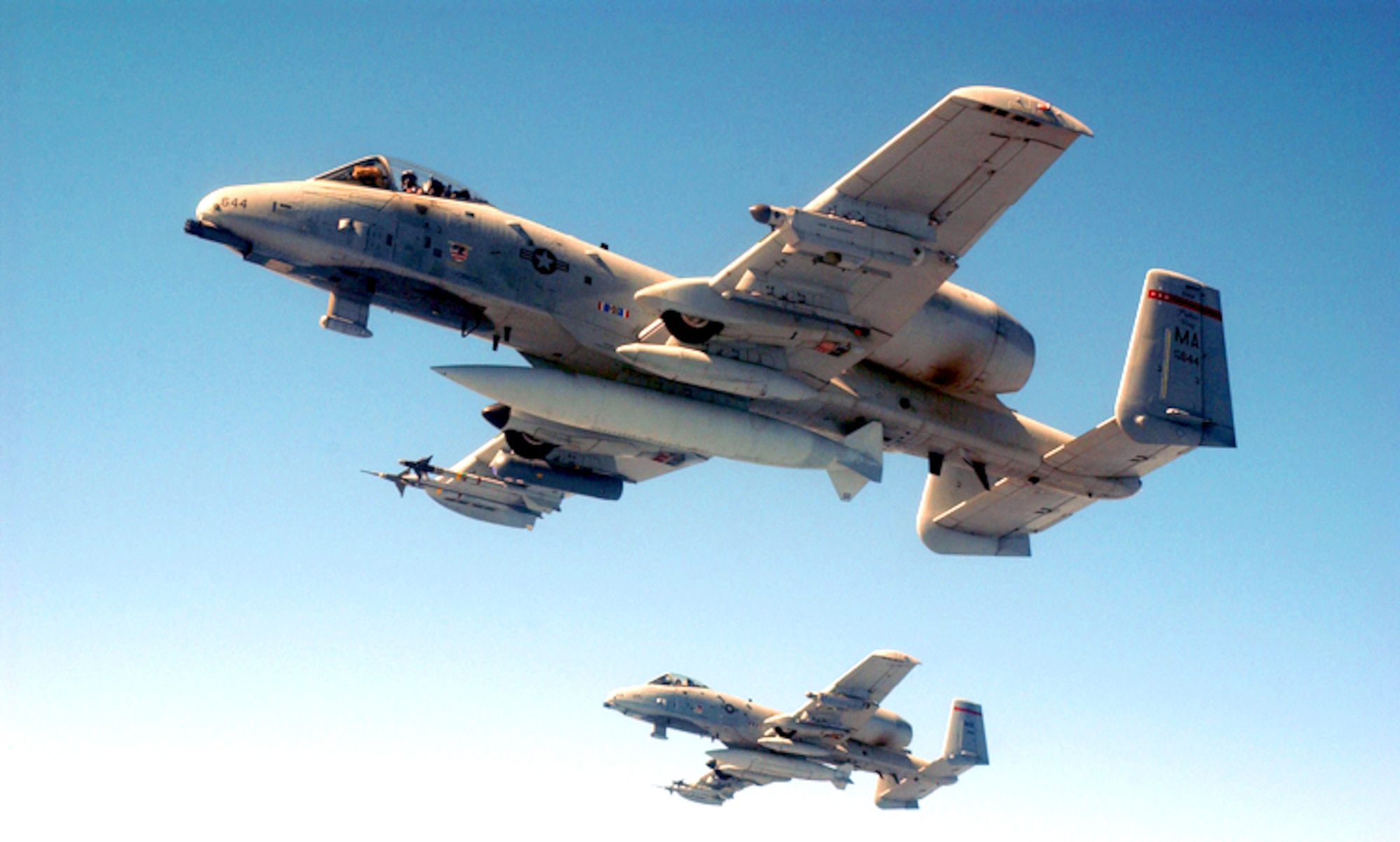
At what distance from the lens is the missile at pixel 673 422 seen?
22406 millimetres

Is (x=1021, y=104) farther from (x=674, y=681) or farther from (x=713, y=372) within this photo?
(x=674, y=681)

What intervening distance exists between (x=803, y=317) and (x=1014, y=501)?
9764mm

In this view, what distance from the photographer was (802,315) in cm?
2277

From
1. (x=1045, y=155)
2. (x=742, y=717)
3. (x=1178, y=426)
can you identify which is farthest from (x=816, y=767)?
(x=1045, y=155)

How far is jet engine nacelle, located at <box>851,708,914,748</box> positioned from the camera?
49781 mm

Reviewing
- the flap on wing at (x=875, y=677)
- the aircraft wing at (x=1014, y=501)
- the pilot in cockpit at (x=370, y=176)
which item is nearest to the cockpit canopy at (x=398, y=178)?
the pilot in cockpit at (x=370, y=176)

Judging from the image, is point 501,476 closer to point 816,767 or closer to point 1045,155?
point 1045,155

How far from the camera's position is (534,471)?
31.2 meters

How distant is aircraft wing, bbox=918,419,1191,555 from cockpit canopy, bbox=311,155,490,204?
45.4 feet

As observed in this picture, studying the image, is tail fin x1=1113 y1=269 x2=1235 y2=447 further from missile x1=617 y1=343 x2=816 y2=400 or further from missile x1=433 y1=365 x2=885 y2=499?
missile x1=617 y1=343 x2=816 y2=400

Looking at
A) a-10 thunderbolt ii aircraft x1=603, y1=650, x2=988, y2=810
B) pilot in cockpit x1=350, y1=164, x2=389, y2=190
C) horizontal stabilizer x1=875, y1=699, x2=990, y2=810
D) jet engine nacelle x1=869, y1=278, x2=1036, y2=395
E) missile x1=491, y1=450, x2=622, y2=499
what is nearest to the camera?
pilot in cockpit x1=350, y1=164, x2=389, y2=190

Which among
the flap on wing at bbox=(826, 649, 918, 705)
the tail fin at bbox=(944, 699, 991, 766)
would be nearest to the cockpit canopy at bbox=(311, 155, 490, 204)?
the flap on wing at bbox=(826, 649, 918, 705)

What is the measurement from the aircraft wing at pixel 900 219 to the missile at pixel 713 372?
650 millimetres

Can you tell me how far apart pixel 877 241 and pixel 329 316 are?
10.4 meters
